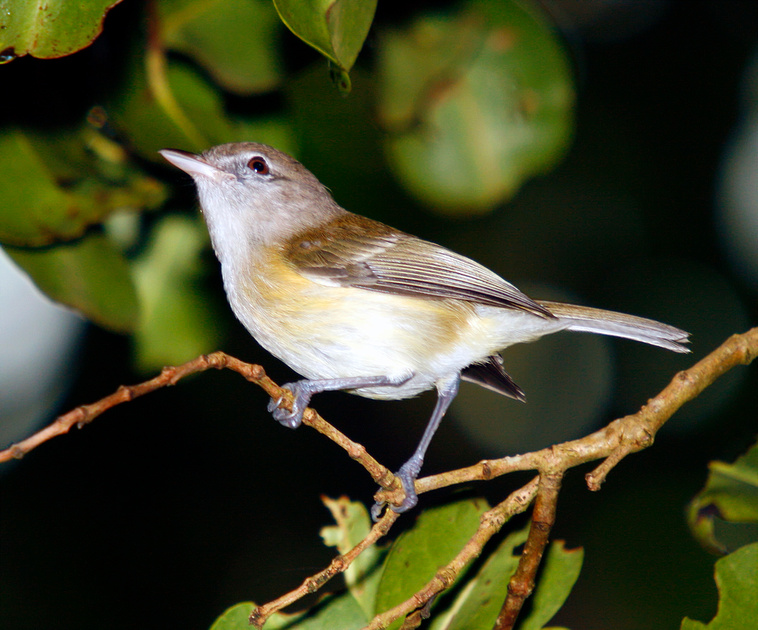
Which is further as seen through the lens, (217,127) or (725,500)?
(217,127)

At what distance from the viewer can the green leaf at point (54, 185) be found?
1558 millimetres

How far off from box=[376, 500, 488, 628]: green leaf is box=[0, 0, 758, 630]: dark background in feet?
5.91

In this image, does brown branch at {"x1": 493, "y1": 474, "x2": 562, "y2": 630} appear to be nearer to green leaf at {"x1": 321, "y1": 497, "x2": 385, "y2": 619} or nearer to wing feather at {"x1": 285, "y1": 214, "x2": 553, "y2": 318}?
green leaf at {"x1": 321, "y1": 497, "x2": 385, "y2": 619}

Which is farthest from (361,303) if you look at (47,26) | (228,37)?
(47,26)

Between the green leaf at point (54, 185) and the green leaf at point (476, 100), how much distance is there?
84 cm

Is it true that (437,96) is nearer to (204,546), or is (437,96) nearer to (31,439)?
(31,439)

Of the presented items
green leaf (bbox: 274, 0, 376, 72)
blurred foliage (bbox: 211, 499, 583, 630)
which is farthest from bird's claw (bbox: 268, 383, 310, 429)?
green leaf (bbox: 274, 0, 376, 72)

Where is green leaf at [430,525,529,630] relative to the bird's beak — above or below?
below

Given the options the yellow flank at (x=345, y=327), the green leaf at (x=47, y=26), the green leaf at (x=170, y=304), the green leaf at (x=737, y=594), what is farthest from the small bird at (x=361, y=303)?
the green leaf at (x=737, y=594)

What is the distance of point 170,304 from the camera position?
6.60 feet

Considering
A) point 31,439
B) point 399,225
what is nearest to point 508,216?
point 399,225

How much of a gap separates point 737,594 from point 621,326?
95 cm

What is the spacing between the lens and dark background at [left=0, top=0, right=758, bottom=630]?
3559 mm

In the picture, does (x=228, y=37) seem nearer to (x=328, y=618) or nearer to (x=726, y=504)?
(x=328, y=618)
